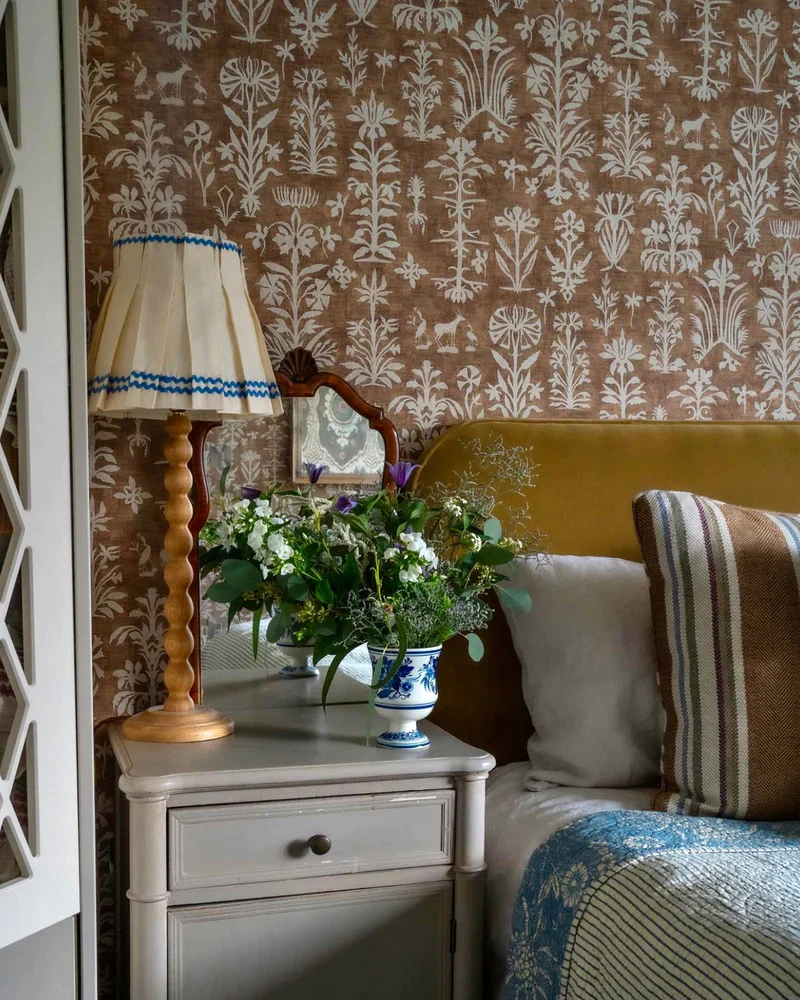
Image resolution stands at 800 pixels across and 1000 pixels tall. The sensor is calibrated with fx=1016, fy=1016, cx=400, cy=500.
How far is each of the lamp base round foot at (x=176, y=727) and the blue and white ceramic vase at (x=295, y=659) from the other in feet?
0.70

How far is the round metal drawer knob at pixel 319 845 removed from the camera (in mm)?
1582

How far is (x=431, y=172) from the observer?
82.9 inches

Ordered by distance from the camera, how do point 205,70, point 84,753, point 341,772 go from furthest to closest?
point 205,70 < point 341,772 < point 84,753

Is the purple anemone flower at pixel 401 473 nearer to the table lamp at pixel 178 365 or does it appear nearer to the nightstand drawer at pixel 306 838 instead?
the table lamp at pixel 178 365

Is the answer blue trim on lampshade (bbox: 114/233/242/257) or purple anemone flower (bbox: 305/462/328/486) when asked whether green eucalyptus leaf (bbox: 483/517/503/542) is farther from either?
blue trim on lampshade (bbox: 114/233/242/257)

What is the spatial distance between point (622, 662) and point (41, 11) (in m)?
1.40

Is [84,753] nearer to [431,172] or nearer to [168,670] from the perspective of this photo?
[168,670]

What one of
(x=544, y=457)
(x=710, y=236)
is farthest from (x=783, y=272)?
(x=544, y=457)

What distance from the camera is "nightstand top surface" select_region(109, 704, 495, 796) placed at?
1539mm

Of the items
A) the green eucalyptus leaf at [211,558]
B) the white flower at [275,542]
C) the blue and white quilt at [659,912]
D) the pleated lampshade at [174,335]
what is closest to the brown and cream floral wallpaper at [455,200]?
the green eucalyptus leaf at [211,558]

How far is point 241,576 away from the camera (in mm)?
1743

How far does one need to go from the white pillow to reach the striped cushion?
0.09 meters

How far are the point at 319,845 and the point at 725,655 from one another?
750 mm

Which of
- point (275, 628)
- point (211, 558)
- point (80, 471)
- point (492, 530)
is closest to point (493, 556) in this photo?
point (492, 530)
